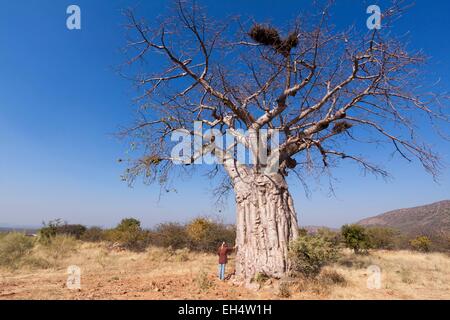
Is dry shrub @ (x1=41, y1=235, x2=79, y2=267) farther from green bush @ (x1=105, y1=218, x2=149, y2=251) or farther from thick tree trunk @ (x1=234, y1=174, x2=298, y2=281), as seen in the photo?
thick tree trunk @ (x1=234, y1=174, x2=298, y2=281)

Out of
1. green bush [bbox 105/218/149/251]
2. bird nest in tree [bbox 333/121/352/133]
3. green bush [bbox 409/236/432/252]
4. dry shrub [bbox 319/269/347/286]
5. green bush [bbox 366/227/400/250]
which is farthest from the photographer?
green bush [bbox 366/227/400/250]

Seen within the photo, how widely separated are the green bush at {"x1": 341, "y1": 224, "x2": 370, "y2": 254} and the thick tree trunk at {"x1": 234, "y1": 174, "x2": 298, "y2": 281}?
36.6ft

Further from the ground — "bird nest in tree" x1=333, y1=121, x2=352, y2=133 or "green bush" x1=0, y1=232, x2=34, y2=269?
"bird nest in tree" x1=333, y1=121, x2=352, y2=133

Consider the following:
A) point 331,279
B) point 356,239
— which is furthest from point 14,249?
point 356,239

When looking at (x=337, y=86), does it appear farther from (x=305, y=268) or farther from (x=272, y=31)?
(x=305, y=268)

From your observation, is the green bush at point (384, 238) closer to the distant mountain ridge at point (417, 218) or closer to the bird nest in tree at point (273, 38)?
the bird nest in tree at point (273, 38)

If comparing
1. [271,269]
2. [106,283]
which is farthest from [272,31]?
[106,283]

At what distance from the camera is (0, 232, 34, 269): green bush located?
33.8 ft

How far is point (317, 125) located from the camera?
23.7 feet

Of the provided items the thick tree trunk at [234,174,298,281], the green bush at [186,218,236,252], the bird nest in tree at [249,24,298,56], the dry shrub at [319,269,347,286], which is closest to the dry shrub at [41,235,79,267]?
the green bush at [186,218,236,252]

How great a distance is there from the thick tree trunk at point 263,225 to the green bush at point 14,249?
8.03 m

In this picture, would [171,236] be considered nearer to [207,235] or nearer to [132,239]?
[207,235]

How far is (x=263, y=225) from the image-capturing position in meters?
6.56
